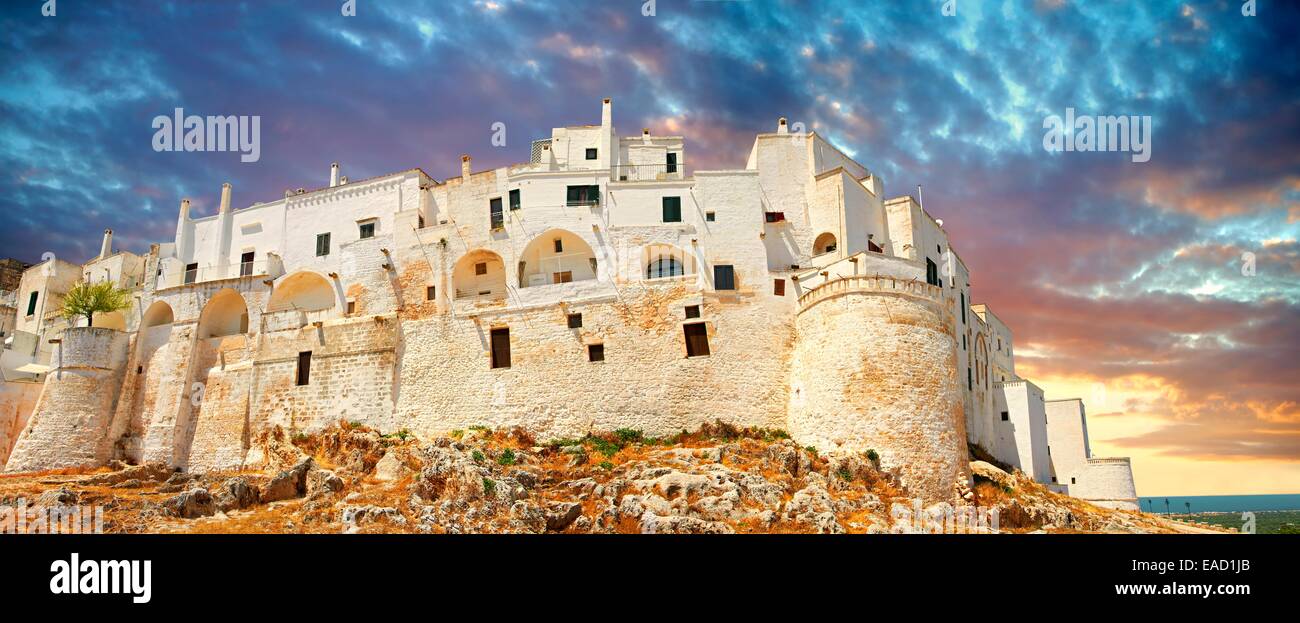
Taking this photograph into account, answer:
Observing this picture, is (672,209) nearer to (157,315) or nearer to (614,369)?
(614,369)

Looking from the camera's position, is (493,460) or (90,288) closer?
(493,460)

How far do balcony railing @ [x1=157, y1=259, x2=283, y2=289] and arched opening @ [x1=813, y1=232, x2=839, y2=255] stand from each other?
28013mm

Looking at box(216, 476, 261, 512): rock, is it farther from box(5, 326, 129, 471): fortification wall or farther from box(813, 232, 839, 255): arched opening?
box(813, 232, 839, 255): arched opening

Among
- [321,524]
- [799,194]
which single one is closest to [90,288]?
[321,524]

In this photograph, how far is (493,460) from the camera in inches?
1224

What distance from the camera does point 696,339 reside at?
34.8m

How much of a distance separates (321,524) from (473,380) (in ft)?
34.8

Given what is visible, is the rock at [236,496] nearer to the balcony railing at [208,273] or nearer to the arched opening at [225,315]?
the arched opening at [225,315]

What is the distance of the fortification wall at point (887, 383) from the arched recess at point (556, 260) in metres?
11.1

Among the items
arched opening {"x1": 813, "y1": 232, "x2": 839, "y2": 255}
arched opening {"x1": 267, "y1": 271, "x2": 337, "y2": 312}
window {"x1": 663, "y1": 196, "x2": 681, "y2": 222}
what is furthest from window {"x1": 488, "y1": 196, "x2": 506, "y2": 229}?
arched opening {"x1": 813, "y1": 232, "x2": 839, "y2": 255}

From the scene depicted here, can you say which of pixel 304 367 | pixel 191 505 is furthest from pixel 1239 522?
pixel 191 505

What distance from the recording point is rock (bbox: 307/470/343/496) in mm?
29531

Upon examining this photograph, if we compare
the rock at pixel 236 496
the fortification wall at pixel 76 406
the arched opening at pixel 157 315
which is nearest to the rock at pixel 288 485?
the rock at pixel 236 496
